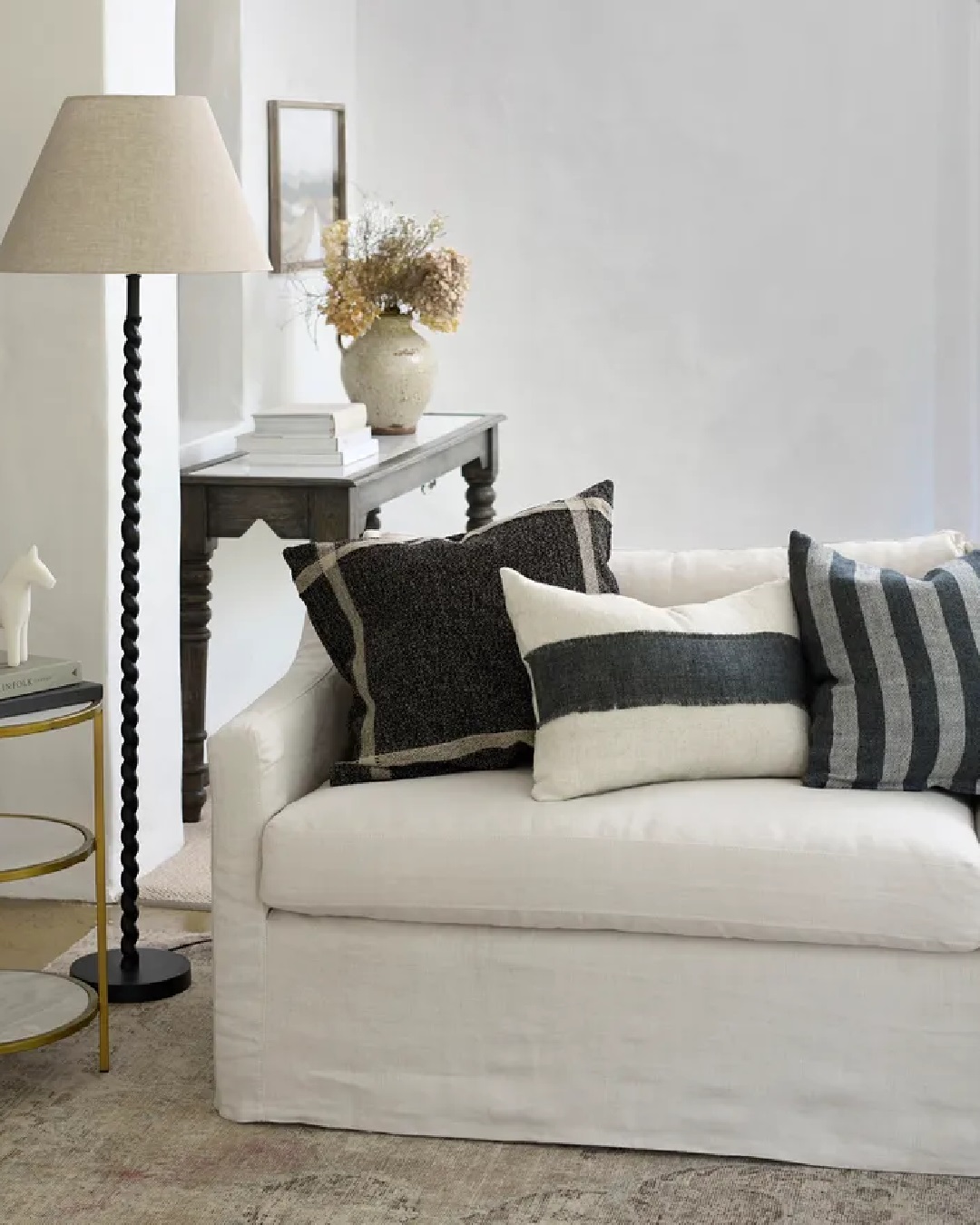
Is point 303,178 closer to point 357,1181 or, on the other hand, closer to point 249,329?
point 249,329

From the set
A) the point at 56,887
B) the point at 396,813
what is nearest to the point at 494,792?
the point at 396,813

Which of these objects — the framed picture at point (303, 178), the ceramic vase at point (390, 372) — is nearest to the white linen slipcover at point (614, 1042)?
the ceramic vase at point (390, 372)

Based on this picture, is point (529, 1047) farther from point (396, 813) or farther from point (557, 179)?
point (557, 179)

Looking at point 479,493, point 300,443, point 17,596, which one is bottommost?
point 17,596

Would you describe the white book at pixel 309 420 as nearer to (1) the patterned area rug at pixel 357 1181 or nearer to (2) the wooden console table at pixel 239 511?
(2) the wooden console table at pixel 239 511

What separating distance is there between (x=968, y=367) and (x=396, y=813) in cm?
332

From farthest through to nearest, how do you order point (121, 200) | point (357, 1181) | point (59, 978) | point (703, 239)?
point (703, 239), point (59, 978), point (121, 200), point (357, 1181)

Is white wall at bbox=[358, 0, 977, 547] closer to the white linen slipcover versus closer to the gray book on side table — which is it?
the gray book on side table

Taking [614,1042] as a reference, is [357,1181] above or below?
below

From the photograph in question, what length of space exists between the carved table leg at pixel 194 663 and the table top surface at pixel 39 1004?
1.14 m

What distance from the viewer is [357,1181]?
253cm

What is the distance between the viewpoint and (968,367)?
5418 millimetres

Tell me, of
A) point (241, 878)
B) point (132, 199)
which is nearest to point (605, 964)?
point (241, 878)

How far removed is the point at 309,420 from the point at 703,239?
1861mm
